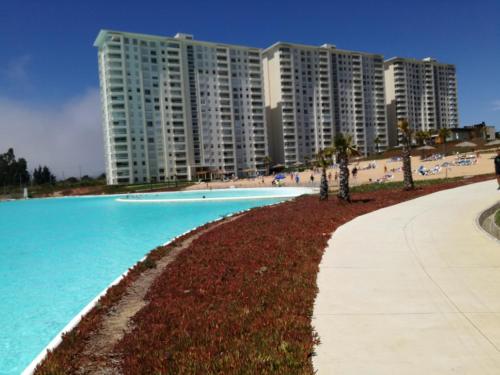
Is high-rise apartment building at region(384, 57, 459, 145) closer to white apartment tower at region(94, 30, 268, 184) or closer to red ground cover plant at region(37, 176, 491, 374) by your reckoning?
white apartment tower at region(94, 30, 268, 184)

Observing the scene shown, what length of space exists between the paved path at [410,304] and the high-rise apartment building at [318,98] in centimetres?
12164

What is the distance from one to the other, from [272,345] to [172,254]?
343 inches

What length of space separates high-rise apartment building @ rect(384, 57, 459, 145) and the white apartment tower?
65226 millimetres

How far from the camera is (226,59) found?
12144cm

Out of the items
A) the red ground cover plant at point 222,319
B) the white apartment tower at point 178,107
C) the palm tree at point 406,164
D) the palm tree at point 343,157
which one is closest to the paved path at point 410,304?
the red ground cover plant at point 222,319

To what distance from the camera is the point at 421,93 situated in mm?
166875

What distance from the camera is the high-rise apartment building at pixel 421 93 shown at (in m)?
160

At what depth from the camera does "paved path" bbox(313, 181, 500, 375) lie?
458 cm

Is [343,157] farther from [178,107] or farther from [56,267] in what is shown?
[178,107]

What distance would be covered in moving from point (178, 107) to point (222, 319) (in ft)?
373

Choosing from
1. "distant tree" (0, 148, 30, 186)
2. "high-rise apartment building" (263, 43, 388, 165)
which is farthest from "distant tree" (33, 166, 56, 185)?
"high-rise apartment building" (263, 43, 388, 165)

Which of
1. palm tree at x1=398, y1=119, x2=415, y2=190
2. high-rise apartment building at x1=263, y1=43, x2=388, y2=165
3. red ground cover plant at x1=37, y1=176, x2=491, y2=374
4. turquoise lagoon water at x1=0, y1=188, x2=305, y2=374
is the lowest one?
turquoise lagoon water at x1=0, y1=188, x2=305, y2=374

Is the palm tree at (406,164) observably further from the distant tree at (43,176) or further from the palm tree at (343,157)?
the distant tree at (43,176)

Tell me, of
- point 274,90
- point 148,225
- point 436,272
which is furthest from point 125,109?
point 436,272
